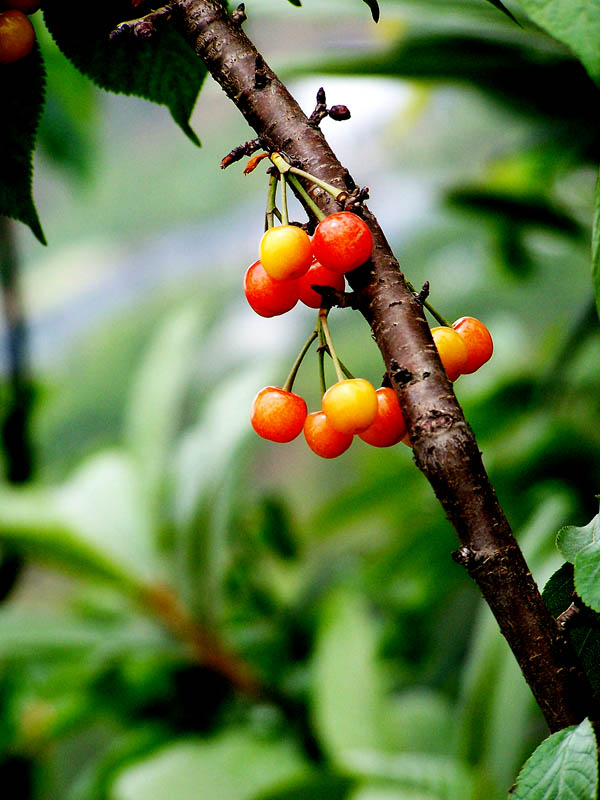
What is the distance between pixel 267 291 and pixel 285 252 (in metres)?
0.03

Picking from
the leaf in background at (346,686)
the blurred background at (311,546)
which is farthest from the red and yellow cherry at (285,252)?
the leaf in background at (346,686)

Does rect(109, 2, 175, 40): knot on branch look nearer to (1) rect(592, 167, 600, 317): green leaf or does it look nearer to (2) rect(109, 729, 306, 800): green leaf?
(1) rect(592, 167, 600, 317): green leaf

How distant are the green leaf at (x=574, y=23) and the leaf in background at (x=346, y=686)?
699 millimetres

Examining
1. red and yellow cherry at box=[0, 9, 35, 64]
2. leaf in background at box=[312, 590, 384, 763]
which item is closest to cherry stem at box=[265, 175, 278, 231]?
red and yellow cherry at box=[0, 9, 35, 64]

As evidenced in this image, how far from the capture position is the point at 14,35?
0.83 ft

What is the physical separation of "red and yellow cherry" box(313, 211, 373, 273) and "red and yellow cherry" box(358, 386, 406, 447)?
0.04 metres

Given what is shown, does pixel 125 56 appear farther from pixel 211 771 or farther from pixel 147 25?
pixel 211 771

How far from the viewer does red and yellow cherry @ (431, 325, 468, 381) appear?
0.75 feet

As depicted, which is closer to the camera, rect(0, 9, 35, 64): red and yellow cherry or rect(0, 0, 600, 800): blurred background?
rect(0, 9, 35, 64): red and yellow cherry

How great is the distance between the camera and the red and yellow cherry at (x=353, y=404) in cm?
21

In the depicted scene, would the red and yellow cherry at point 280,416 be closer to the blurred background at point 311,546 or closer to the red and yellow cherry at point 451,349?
the red and yellow cherry at point 451,349

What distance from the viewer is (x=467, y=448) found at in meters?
0.20

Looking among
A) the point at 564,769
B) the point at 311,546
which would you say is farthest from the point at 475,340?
the point at 311,546

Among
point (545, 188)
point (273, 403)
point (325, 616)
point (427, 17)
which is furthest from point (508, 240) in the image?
point (273, 403)
